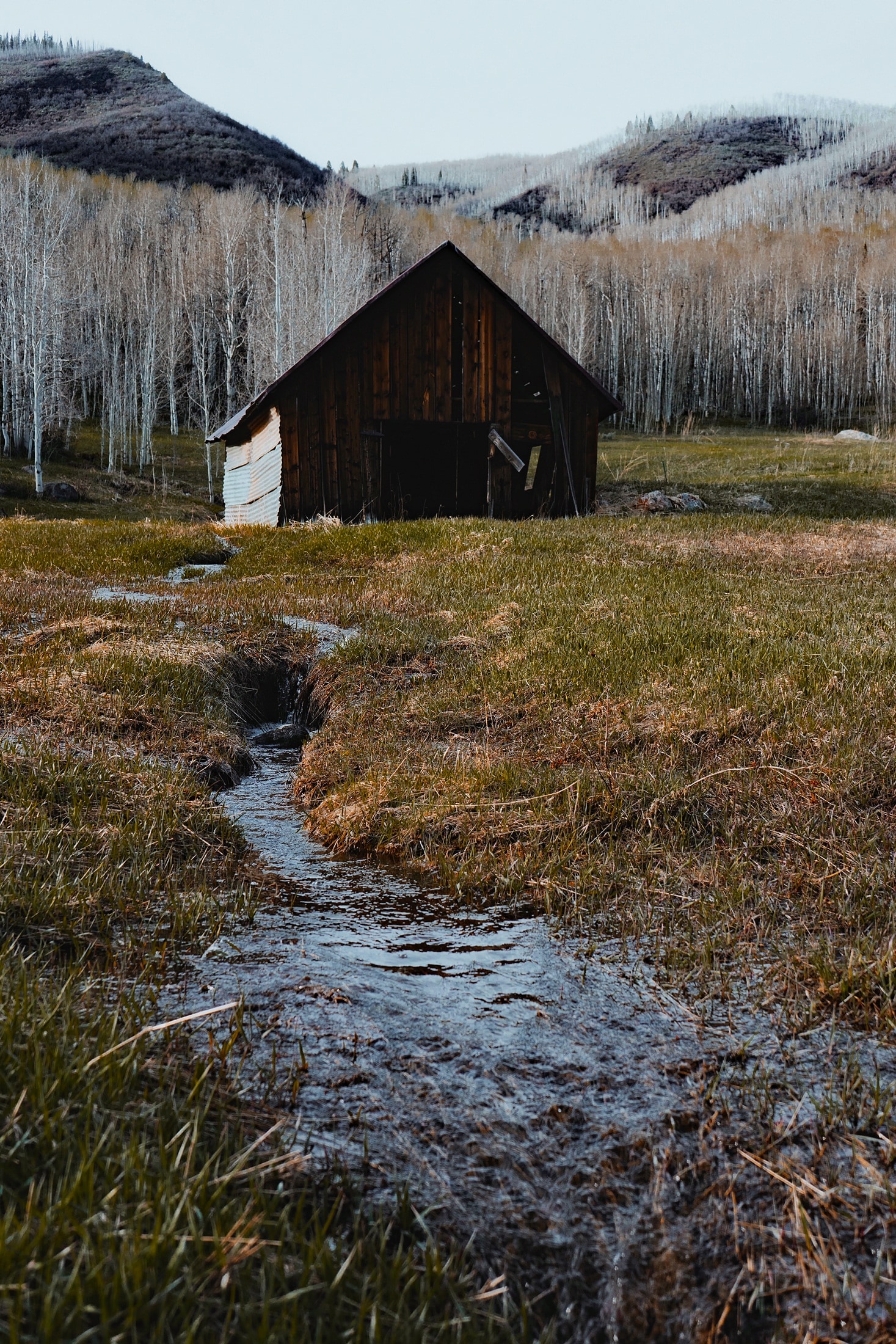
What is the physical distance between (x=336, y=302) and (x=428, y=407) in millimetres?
26803

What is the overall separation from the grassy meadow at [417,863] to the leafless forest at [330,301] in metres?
34.8

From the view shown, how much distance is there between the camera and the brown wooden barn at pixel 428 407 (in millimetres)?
20219

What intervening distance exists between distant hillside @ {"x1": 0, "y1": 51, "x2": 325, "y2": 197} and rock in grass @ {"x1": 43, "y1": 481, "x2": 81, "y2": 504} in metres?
54.6

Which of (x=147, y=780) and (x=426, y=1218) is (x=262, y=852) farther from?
(x=426, y=1218)

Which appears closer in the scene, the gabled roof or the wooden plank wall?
the gabled roof

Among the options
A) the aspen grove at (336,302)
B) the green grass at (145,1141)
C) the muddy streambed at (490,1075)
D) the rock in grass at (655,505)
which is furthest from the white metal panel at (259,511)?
the muddy streambed at (490,1075)

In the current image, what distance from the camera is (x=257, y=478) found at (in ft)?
76.9

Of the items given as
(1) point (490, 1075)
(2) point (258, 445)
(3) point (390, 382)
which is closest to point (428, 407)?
(3) point (390, 382)

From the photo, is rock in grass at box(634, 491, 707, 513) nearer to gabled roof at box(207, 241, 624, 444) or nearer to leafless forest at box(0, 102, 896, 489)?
gabled roof at box(207, 241, 624, 444)

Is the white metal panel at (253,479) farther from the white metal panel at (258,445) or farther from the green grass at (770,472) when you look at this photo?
the green grass at (770,472)

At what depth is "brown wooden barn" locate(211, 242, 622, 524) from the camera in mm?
20219

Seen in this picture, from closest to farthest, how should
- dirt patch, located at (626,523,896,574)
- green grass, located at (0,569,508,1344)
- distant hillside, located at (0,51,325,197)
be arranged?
green grass, located at (0,569,508,1344)
dirt patch, located at (626,523,896,574)
distant hillside, located at (0,51,325,197)

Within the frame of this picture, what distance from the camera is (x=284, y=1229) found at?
1797 millimetres

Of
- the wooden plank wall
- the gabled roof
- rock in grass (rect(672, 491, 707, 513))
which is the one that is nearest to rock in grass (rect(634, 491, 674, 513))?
rock in grass (rect(672, 491, 707, 513))
